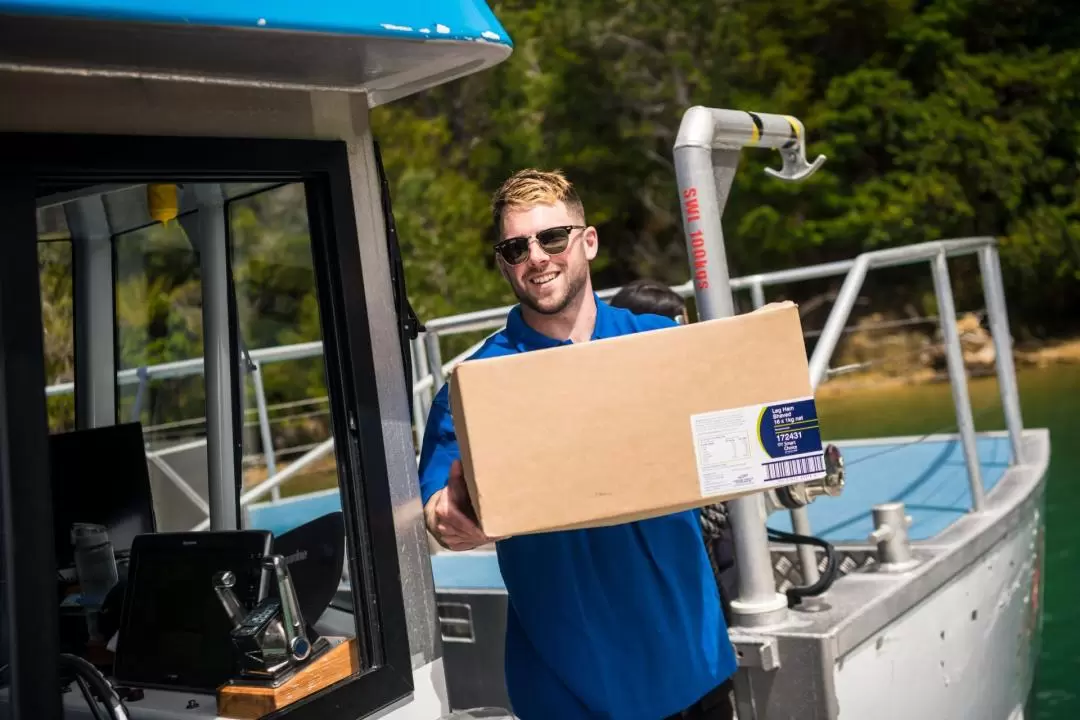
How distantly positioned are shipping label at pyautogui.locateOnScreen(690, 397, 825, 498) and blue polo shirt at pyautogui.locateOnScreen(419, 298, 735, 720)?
41 centimetres

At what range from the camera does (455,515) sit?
1956mm

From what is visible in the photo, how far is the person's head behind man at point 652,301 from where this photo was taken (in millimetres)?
3521

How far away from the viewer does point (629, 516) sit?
74.1 inches

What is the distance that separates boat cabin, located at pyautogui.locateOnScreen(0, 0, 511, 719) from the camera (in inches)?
60.5

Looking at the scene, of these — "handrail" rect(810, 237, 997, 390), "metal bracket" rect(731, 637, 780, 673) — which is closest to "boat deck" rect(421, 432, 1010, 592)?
"handrail" rect(810, 237, 997, 390)

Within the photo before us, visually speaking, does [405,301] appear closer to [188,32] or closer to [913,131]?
[188,32]

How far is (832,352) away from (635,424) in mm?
2475

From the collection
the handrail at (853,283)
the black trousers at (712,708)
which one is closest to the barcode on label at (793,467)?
the black trousers at (712,708)

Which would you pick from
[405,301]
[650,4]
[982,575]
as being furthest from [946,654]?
[650,4]

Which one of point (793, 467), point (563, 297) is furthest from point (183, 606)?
point (793, 467)

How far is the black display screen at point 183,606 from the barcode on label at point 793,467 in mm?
838

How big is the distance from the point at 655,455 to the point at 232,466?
1.25 m

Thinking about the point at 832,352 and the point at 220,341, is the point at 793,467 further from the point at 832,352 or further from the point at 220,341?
the point at 832,352

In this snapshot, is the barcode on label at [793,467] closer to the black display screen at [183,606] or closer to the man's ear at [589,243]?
the man's ear at [589,243]
